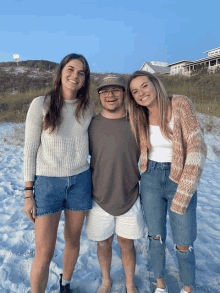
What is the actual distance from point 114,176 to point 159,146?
492 millimetres

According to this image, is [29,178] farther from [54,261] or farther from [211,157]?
[211,157]

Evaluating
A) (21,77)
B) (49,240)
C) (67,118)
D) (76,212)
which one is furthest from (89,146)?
(21,77)

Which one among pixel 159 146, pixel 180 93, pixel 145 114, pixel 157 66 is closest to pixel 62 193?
pixel 159 146

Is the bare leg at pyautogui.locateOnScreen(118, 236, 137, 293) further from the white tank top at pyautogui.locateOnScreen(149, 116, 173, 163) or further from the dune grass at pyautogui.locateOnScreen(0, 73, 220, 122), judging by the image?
the dune grass at pyautogui.locateOnScreen(0, 73, 220, 122)

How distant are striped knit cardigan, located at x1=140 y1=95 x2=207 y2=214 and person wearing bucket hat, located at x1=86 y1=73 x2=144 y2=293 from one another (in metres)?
0.40

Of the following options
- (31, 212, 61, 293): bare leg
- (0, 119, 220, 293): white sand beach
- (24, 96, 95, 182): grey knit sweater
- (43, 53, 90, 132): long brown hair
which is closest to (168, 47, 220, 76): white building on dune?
(0, 119, 220, 293): white sand beach

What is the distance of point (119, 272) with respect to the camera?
7.59ft

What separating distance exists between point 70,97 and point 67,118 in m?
0.22

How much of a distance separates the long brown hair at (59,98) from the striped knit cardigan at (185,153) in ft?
2.73

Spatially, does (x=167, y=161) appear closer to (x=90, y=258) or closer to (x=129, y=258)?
(x=129, y=258)

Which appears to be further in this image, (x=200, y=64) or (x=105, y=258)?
(x=200, y=64)

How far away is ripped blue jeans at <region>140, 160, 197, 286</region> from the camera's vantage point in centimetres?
167

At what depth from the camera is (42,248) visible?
1.66 m

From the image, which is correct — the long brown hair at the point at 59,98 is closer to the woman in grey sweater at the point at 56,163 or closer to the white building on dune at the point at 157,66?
the woman in grey sweater at the point at 56,163
